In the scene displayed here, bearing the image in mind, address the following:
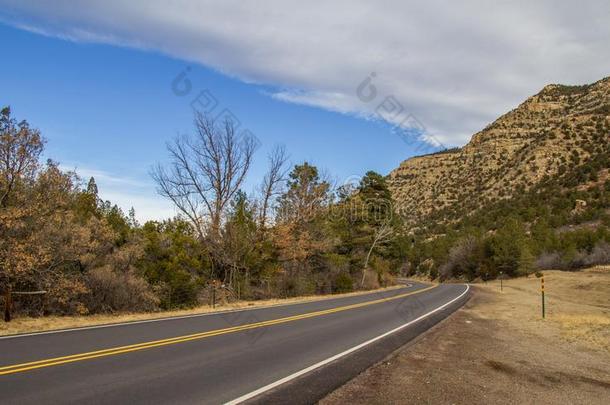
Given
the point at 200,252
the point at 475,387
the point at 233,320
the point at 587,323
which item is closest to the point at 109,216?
the point at 200,252

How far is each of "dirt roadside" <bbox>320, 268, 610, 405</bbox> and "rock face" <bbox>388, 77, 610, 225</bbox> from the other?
67.7 m

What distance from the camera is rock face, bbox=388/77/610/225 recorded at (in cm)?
7638

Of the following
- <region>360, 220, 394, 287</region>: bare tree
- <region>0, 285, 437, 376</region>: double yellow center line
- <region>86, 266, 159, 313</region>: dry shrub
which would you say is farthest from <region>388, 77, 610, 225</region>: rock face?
<region>0, 285, 437, 376</region>: double yellow center line

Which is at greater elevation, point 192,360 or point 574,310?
point 192,360

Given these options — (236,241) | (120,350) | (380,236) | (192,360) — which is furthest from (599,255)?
(120,350)

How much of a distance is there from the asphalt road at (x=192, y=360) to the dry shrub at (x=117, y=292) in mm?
4827

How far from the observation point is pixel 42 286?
50.5 feet

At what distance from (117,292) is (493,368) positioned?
14040 mm

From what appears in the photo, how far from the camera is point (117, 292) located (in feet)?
58.6

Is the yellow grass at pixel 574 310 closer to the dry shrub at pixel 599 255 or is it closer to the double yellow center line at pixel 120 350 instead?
the dry shrub at pixel 599 255

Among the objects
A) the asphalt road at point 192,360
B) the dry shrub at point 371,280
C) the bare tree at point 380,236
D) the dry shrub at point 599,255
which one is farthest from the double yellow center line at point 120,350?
the dry shrub at point 599,255

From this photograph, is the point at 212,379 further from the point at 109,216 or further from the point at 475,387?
the point at 109,216

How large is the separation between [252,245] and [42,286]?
49.9ft

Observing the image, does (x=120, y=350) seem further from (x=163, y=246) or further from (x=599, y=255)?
(x=599, y=255)
